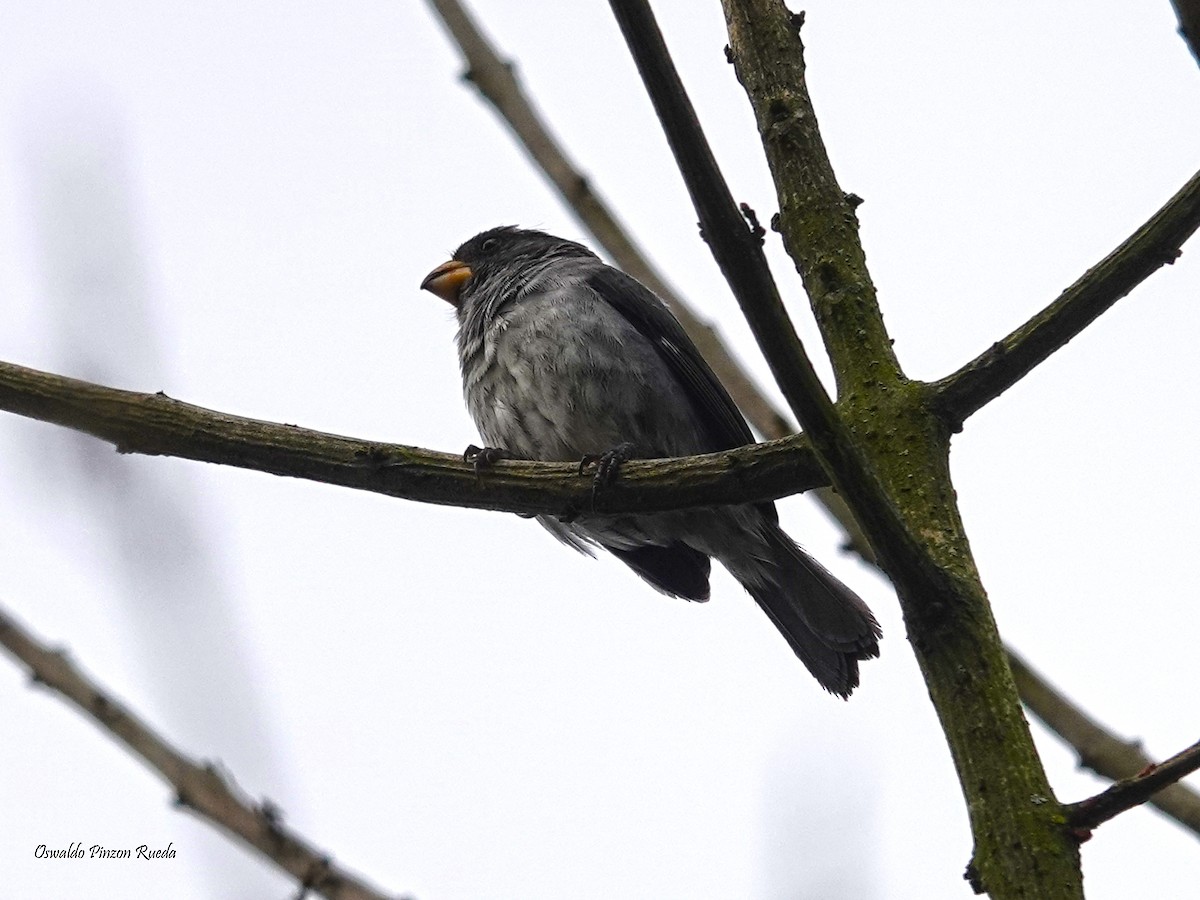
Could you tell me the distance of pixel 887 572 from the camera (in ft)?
8.29

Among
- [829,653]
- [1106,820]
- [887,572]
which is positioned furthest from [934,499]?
[829,653]

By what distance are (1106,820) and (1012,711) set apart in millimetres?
245

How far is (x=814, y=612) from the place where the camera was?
5297mm

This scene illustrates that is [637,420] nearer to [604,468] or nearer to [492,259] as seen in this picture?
[604,468]

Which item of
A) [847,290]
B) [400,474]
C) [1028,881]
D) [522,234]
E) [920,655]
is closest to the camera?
[1028,881]

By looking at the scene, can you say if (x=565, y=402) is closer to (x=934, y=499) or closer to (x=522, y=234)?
(x=522, y=234)

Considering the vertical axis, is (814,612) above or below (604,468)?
above

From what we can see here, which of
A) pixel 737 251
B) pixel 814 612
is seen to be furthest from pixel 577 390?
pixel 737 251

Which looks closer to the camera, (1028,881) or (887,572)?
(1028,881)

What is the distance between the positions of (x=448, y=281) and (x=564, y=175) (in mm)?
2496

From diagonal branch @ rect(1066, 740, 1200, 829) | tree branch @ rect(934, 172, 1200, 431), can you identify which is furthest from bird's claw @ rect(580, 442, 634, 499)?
diagonal branch @ rect(1066, 740, 1200, 829)

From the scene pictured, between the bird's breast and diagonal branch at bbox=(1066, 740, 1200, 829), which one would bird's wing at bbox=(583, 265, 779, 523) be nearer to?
the bird's breast

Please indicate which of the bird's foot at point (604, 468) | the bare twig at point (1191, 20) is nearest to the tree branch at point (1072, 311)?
the bare twig at point (1191, 20)

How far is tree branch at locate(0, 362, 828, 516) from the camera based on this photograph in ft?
10.1
